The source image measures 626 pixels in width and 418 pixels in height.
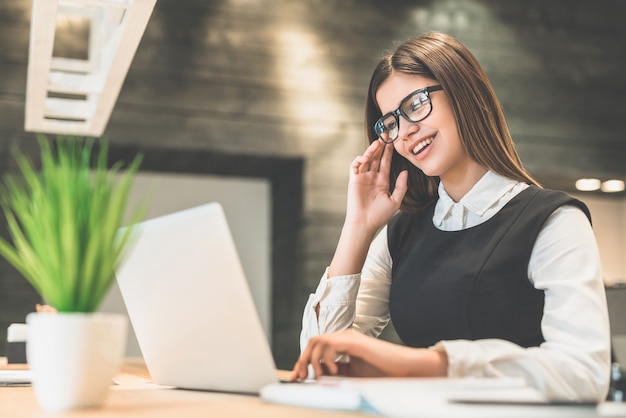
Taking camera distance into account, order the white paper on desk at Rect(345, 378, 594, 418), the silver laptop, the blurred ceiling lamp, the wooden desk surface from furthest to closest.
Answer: the blurred ceiling lamp, the silver laptop, the wooden desk surface, the white paper on desk at Rect(345, 378, 594, 418)

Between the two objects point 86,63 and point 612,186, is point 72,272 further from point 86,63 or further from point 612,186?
point 612,186

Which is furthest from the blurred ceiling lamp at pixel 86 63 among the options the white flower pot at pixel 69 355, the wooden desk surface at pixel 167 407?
the white flower pot at pixel 69 355

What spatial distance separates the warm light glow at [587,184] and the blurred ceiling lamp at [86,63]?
135 inches

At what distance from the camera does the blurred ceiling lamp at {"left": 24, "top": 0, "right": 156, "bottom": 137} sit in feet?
6.88

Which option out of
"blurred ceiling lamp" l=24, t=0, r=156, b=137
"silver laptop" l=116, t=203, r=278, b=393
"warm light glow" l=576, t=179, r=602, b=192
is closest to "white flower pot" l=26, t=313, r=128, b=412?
"silver laptop" l=116, t=203, r=278, b=393

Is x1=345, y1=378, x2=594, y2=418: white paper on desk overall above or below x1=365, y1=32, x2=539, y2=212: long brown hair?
below

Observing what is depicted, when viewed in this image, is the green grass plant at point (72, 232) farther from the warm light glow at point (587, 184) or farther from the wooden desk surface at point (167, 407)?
the warm light glow at point (587, 184)

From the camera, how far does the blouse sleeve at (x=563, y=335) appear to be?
3.78 ft

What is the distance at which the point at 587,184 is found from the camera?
5.39 meters

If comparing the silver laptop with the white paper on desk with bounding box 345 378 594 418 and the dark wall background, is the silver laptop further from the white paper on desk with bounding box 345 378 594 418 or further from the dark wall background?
the dark wall background

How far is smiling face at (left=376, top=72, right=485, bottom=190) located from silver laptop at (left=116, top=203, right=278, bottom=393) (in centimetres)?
70

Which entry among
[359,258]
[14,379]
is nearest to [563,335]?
[359,258]

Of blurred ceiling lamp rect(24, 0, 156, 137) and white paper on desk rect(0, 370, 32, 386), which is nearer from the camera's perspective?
white paper on desk rect(0, 370, 32, 386)

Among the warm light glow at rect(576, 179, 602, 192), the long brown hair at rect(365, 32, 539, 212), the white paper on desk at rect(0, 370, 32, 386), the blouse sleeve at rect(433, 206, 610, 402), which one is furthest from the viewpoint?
the warm light glow at rect(576, 179, 602, 192)
